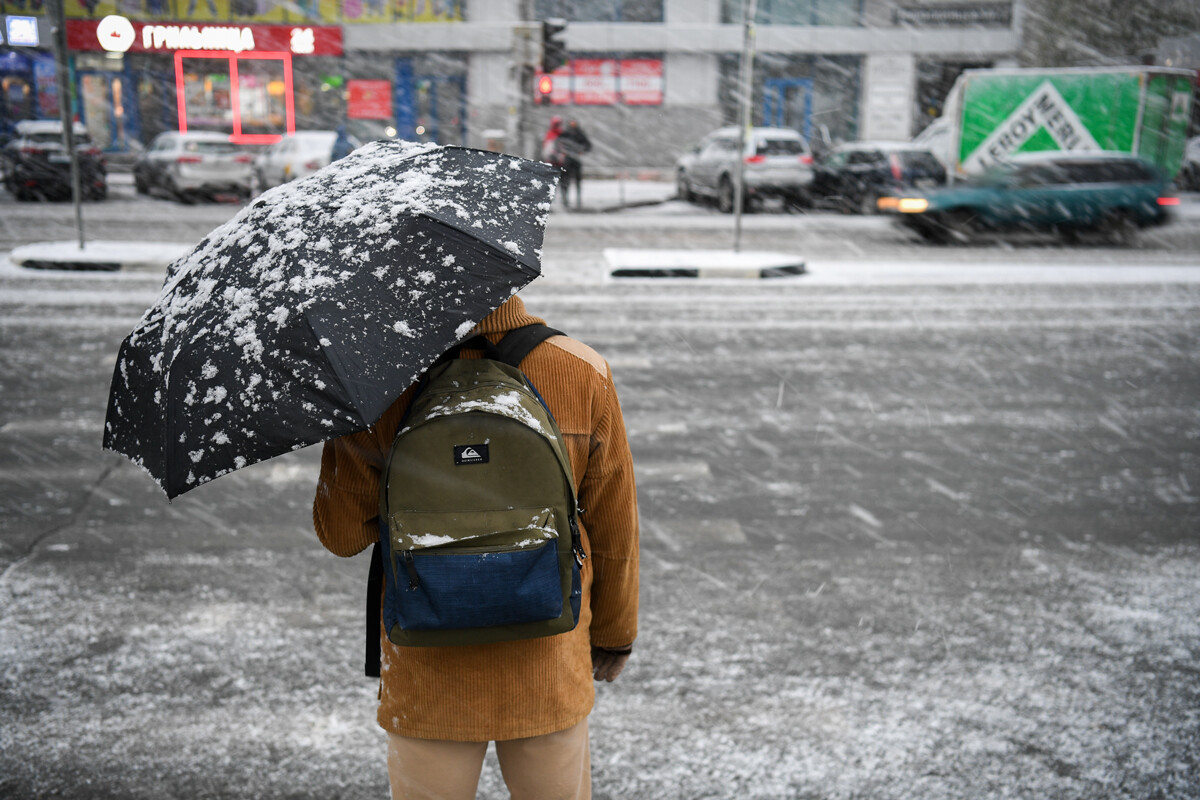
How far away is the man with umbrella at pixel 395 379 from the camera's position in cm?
176

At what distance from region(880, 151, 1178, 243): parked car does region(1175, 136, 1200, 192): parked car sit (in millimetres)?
11694

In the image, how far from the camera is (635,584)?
7.13ft

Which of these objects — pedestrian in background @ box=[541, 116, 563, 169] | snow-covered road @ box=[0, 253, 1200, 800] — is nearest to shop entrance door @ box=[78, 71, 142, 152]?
pedestrian in background @ box=[541, 116, 563, 169]

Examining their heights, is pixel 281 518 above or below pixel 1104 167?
below

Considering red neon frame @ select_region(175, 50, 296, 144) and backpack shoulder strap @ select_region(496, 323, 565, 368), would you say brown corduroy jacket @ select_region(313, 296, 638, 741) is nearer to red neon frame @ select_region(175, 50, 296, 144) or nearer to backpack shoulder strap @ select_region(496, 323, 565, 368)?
backpack shoulder strap @ select_region(496, 323, 565, 368)

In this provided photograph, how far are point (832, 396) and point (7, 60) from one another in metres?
33.7

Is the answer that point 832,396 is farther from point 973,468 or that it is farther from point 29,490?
point 29,490

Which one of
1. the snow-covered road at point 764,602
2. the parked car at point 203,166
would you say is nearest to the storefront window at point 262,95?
the parked car at point 203,166

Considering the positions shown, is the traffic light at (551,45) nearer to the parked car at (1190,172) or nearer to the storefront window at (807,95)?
the storefront window at (807,95)

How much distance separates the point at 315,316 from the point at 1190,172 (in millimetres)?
30246

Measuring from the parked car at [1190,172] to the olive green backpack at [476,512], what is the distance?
29357mm

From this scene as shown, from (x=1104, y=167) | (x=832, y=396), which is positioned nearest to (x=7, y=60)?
(x=1104, y=167)

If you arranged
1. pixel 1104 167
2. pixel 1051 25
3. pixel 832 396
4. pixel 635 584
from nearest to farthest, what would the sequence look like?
1. pixel 635 584
2. pixel 832 396
3. pixel 1104 167
4. pixel 1051 25

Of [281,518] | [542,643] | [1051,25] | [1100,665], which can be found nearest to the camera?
[542,643]
